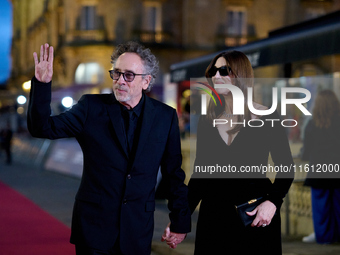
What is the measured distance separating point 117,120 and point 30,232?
601 cm

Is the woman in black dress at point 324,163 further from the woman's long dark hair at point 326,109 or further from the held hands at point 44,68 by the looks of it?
the held hands at point 44,68

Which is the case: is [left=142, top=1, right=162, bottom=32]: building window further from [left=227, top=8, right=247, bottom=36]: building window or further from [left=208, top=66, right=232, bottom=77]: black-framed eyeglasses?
[left=208, top=66, right=232, bottom=77]: black-framed eyeglasses

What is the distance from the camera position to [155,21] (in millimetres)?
36375

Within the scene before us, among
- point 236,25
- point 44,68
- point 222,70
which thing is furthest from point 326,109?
point 236,25

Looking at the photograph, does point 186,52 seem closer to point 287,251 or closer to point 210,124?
point 287,251

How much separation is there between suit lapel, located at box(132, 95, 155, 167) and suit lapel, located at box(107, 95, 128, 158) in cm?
9

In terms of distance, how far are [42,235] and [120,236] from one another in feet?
18.4

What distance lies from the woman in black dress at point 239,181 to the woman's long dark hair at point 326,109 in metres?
3.93

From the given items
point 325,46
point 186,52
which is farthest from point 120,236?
point 186,52

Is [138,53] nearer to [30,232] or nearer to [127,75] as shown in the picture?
[127,75]

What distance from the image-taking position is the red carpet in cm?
781

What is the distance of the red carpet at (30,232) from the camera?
7.81 metres

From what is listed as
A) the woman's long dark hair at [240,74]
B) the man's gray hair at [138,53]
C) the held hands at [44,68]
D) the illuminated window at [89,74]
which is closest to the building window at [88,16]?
the illuminated window at [89,74]

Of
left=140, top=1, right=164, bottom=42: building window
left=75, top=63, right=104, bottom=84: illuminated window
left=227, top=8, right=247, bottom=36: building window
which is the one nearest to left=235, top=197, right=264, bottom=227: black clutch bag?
left=75, top=63, right=104, bottom=84: illuminated window
